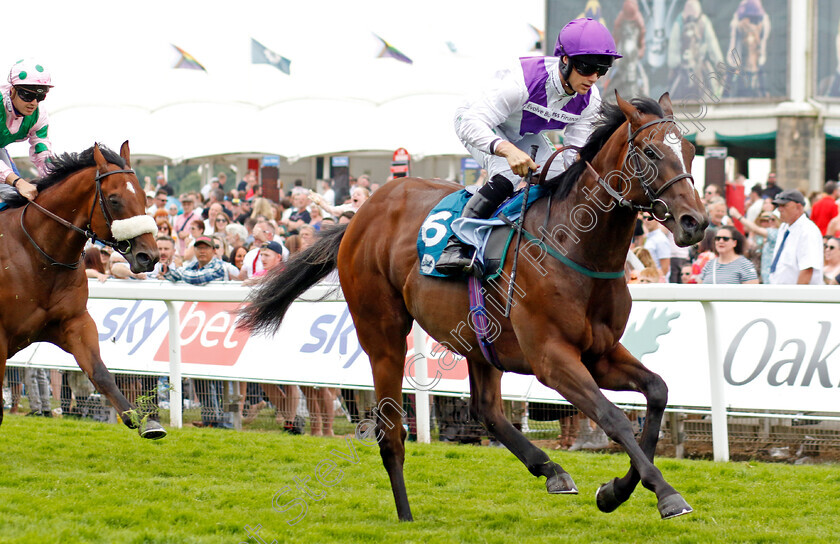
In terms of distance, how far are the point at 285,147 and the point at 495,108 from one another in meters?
17.5

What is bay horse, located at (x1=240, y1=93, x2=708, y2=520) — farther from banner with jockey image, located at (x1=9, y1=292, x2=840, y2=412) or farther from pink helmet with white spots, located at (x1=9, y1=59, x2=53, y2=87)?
pink helmet with white spots, located at (x1=9, y1=59, x2=53, y2=87)

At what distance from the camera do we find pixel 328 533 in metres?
4.53

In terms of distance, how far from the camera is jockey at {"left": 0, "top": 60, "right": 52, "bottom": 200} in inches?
234

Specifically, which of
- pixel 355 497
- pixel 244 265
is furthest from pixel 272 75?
pixel 355 497

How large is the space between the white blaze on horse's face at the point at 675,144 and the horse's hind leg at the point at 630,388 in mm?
892

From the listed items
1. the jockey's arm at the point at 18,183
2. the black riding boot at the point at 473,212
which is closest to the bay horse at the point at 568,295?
the black riding boot at the point at 473,212

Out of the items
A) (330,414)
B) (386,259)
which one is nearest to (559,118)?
(386,259)

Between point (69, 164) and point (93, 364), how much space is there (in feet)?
3.99

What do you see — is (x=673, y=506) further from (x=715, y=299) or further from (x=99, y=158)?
(x=99, y=158)

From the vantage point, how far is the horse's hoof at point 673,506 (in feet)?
12.1

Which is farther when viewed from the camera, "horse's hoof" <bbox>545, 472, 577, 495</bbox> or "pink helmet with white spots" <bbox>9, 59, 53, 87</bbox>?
"pink helmet with white spots" <bbox>9, 59, 53, 87</bbox>

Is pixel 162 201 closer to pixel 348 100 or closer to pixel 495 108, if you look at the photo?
pixel 348 100

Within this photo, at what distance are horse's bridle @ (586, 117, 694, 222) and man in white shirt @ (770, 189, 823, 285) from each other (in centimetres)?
391

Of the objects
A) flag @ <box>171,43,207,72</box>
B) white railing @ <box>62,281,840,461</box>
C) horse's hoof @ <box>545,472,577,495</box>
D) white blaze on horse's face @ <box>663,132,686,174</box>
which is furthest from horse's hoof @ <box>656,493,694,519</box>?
flag @ <box>171,43,207,72</box>
